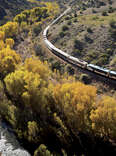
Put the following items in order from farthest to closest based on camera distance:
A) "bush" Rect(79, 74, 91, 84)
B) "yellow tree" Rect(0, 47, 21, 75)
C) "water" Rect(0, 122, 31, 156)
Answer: "yellow tree" Rect(0, 47, 21, 75) < "bush" Rect(79, 74, 91, 84) < "water" Rect(0, 122, 31, 156)

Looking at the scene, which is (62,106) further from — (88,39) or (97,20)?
(97,20)

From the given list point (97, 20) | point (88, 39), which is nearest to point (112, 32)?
point (88, 39)

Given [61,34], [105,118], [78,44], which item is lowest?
[105,118]

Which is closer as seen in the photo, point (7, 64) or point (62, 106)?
point (62, 106)

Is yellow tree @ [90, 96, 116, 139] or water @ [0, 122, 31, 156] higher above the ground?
yellow tree @ [90, 96, 116, 139]

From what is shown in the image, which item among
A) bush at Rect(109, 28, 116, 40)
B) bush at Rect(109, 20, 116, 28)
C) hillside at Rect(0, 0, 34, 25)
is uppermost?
hillside at Rect(0, 0, 34, 25)

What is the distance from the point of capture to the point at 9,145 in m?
31.5

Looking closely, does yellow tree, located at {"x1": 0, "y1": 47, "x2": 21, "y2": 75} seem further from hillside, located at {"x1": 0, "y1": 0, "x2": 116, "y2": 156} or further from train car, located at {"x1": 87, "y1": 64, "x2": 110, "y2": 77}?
train car, located at {"x1": 87, "y1": 64, "x2": 110, "y2": 77}

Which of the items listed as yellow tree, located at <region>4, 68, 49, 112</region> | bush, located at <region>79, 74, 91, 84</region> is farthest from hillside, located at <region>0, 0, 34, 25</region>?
bush, located at <region>79, 74, 91, 84</region>

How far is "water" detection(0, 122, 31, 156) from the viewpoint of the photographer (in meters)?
30.0

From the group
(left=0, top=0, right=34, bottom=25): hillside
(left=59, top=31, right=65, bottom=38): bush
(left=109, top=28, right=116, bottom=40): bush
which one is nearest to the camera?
(left=109, top=28, right=116, bottom=40): bush

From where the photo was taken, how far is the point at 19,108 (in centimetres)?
3431

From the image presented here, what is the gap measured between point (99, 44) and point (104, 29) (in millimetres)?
8242

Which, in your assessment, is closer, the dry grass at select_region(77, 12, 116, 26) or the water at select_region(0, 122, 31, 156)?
the water at select_region(0, 122, 31, 156)
